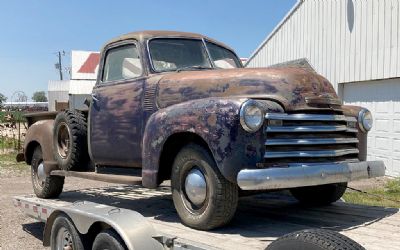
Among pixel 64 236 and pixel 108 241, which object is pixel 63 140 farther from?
pixel 108 241

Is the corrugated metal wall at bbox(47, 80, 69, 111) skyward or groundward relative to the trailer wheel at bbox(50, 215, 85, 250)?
skyward

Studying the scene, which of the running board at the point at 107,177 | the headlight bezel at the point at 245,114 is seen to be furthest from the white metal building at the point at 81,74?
the headlight bezel at the point at 245,114

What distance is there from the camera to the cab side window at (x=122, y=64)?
531 centimetres

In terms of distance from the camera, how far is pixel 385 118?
37.2 ft

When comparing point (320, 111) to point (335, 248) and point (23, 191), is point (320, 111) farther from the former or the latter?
point (23, 191)

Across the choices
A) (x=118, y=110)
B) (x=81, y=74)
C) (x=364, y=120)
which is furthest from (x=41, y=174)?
(x=81, y=74)

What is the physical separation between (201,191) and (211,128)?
1.70 ft

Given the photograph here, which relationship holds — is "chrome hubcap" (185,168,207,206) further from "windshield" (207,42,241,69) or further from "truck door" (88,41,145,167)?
"windshield" (207,42,241,69)

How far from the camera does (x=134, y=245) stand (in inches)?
148

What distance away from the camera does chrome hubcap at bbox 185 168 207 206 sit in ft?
13.1

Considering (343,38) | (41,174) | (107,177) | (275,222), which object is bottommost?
(275,222)

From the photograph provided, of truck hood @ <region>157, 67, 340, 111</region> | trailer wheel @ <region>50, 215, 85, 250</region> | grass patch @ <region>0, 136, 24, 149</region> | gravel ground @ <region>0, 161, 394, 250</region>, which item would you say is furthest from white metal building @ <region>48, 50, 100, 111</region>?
truck hood @ <region>157, 67, 340, 111</region>

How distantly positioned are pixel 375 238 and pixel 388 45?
8490mm

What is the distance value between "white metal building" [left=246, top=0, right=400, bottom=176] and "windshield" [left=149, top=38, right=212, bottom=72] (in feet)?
22.5
